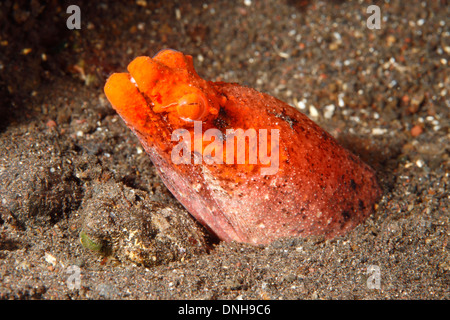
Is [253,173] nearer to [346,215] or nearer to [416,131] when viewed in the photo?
[346,215]

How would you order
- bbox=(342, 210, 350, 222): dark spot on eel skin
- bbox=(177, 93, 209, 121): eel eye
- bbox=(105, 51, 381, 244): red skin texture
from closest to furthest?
bbox=(177, 93, 209, 121): eel eye → bbox=(105, 51, 381, 244): red skin texture → bbox=(342, 210, 350, 222): dark spot on eel skin

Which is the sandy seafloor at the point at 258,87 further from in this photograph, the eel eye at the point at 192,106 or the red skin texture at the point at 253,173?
the eel eye at the point at 192,106

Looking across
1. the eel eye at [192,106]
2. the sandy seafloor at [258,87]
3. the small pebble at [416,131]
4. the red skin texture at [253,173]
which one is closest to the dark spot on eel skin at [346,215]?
the red skin texture at [253,173]

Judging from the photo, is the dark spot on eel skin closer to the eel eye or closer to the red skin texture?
the red skin texture

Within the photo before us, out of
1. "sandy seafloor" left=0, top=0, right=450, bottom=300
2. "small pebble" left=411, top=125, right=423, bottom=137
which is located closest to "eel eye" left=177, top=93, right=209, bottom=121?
"sandy seafloor" left=0, top=0, right=450, bottom=300

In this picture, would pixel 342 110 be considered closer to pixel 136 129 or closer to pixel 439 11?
pixel 439 11
